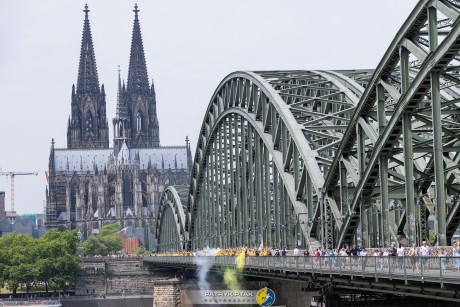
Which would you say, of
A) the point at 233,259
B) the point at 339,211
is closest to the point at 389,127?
the point at 339,211

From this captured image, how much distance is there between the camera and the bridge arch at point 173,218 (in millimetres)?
164500

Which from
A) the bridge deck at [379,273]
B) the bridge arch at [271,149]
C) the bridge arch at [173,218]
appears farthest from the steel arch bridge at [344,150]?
the bridge arch at [173,218]

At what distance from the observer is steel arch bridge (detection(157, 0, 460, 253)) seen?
5428cm

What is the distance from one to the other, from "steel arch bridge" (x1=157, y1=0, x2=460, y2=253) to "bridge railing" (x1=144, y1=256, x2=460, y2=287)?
10.3ft

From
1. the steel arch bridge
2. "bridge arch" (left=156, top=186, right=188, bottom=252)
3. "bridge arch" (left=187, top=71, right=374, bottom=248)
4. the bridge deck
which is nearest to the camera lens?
A: the bridge deck

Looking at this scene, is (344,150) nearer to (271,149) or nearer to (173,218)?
(271,149)

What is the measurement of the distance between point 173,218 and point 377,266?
130m

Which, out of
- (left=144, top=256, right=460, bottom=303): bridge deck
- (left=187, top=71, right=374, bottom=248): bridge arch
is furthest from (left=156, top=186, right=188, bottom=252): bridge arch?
(left=144, top=256, right=460, bottom=303): bridge deck

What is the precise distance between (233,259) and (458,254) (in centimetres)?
4351

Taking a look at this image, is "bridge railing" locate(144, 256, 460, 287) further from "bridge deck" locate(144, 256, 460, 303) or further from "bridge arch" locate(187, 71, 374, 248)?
"bridge arch" locate(187, 71, 374, 248)

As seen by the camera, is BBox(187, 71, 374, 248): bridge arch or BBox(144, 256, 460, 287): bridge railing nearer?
BBox(144, 256, 460, 287): bridge railing

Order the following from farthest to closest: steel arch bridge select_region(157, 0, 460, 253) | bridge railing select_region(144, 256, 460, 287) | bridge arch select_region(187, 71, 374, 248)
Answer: bridge arch select_region(187, 71, 374, 248)
steel arch bridge select_region(157, 0, 460, 253)
bridge railing select_region(144, 256, 460, 287)

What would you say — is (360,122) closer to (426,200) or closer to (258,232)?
(426,200)

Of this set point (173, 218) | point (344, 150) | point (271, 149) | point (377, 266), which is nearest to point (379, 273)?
point (377, 266)
